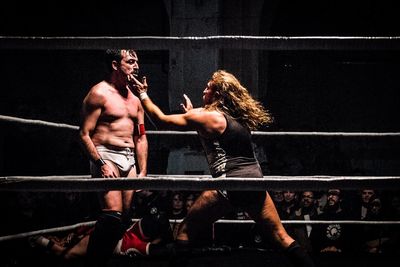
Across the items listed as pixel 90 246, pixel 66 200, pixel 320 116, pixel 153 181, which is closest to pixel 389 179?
pixel 153 181

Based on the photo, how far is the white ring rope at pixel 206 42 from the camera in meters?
2.22

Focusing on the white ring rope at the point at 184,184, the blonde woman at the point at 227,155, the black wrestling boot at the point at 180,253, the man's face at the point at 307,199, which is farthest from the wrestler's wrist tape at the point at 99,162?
the man's face at the point at 307,199

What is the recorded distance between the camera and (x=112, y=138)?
11.8ft

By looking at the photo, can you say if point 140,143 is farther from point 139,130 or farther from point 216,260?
point 216,260

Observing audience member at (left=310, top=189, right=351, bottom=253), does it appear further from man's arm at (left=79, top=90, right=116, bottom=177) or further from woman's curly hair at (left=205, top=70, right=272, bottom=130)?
man's arm at (left=79, top=90, right=116, bottom=177)

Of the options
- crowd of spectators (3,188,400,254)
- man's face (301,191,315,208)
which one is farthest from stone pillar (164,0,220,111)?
man's face (301,191,315,208)

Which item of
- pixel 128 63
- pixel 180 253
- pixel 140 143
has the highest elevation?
pixel 128 63

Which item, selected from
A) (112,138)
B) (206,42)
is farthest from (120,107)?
(206,42)

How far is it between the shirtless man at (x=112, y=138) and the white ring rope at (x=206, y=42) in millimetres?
1079

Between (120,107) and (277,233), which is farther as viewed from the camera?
(120,107)

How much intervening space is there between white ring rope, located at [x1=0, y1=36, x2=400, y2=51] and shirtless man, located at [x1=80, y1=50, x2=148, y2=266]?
1.08m

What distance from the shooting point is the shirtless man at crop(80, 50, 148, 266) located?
3293 millimetres

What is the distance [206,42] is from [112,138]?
1.49 meters

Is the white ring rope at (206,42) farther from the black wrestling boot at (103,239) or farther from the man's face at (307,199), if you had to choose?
the man's face at (307,199)
